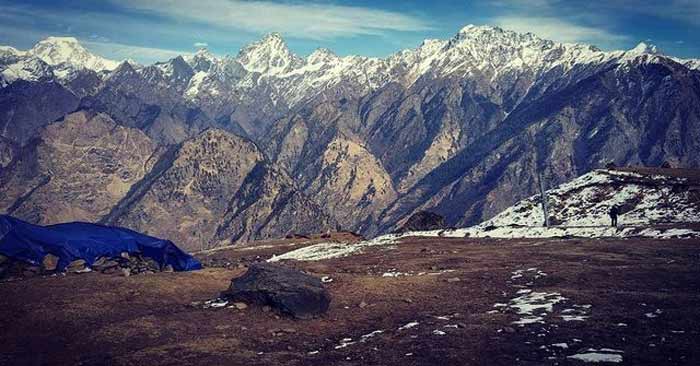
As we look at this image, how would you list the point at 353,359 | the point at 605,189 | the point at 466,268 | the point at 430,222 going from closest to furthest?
the point at 353,359 → the point at 466,268 → the point at 605,189 → the point at 430,222

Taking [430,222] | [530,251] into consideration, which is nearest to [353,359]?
[530,251]

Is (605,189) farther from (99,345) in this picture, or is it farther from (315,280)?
(99,345)

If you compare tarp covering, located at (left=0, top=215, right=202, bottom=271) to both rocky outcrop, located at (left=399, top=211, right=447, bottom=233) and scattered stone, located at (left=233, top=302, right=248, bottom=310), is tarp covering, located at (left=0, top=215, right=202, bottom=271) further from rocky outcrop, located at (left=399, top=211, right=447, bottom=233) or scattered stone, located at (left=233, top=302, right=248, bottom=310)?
rocky outcrop, located at (left=399, top=211, right=447, bottom=233)

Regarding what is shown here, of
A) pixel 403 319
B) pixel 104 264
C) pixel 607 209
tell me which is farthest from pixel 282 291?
pixel 607 209

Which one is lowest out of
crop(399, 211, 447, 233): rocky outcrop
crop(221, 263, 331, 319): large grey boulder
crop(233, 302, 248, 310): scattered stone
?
crop(399, 211, 447, 233): rocky outcrop

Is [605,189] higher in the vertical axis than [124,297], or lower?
higher

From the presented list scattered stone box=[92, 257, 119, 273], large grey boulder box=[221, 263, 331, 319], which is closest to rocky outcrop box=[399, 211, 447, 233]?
scattered stone box=[92, 257, 119, 273]

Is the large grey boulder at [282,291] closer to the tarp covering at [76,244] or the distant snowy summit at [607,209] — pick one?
the tarp covering at [76,244]
